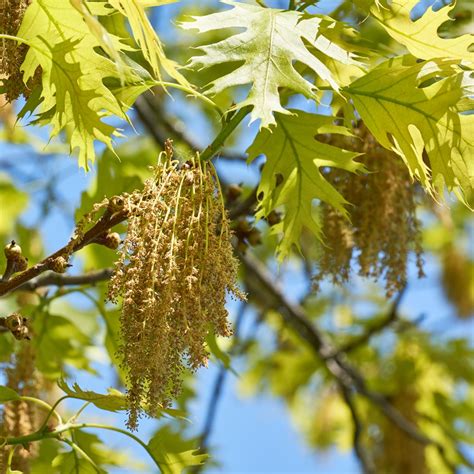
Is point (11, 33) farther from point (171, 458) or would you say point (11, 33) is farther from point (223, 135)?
point (171, 458)

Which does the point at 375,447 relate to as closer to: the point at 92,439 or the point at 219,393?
the point at 219,393

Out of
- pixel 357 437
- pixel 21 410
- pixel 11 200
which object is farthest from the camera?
pixel 11 200

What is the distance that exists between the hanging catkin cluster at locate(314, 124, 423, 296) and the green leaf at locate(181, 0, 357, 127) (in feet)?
1.39

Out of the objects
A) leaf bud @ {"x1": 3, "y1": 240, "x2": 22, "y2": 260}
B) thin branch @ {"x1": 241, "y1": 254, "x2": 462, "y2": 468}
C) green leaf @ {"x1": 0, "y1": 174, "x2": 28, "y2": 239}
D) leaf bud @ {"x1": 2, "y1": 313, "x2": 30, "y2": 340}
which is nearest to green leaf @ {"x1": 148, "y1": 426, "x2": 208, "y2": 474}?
leaf bud @ {"x1": 2, "y1": 313, "x2": 30, "y2": 340}

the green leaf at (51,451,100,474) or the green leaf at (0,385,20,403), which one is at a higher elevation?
the green leaf at (0,385,20,403)

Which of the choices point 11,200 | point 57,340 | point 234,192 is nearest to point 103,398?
point 234,192

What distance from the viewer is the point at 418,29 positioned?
191 cm

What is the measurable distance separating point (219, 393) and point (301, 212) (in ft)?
7.37

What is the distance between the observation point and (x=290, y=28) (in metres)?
1.85

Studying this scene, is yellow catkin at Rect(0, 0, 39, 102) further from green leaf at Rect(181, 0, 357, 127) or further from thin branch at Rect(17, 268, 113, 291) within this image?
thin branch at Rect(17, 268, 113, 291)

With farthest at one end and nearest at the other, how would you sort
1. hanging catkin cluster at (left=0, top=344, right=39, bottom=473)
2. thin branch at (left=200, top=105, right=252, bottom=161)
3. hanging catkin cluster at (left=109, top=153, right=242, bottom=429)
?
hanging catkin cluster at (left=0, top=344, right=39, bottom=473) < thin branch at (left=200, top=105, right=252, bottom=161) < hanging catkin cluster at (left=109, top=153, right=242, bottom=429)

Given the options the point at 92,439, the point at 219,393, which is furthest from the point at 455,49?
the point at 219,393

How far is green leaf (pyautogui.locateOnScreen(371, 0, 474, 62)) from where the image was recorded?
1893 mm

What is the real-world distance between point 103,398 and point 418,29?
0.98 meters
